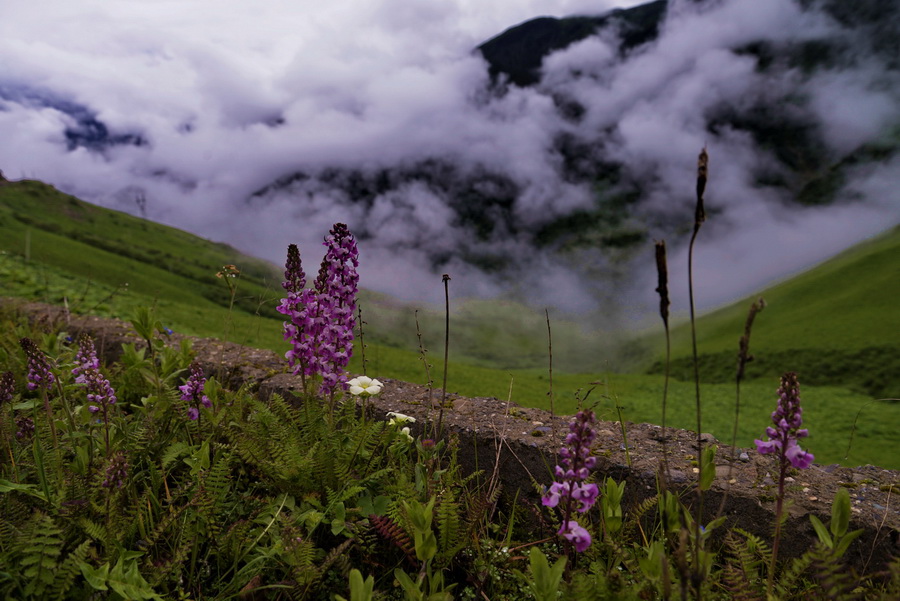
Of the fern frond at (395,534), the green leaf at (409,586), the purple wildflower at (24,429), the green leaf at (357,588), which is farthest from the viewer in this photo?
the purple wildflower at (24,429)

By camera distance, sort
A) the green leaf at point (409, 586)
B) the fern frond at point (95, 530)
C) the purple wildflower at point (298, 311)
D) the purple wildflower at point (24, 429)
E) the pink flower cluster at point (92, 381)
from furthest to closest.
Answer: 1. the purple wildflower at point (298, 311)
2. the purple wildflower at point (24, 429)
3. the pink flower cluster at point (92, 381)
4. the fern frond at point (95, 530)
5. the green leaf at point (409, 586)

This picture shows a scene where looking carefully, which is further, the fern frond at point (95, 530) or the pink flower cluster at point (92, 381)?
the pink flower cluster at point (92, 381)

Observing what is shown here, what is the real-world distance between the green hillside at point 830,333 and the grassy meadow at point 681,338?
111mm

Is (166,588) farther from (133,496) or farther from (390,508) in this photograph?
(390,508)

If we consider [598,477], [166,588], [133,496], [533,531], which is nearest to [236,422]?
[133,496]

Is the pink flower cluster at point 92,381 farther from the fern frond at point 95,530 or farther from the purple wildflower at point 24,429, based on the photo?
the fern frond at point 95,530

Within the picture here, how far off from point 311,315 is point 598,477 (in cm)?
306

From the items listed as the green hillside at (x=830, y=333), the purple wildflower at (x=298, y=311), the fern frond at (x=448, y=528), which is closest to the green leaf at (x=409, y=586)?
the fern frond at (x=448, y=528)

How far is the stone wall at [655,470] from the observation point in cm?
354

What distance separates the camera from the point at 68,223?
4437 inches

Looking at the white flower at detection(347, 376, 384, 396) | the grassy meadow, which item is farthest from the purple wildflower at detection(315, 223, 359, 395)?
the grassy meadow

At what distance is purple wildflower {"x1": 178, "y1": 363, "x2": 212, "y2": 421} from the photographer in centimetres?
422

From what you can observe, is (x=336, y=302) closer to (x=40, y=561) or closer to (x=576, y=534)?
(x=40, y=561)

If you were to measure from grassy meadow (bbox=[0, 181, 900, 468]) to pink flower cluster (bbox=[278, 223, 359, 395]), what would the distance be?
33cm
